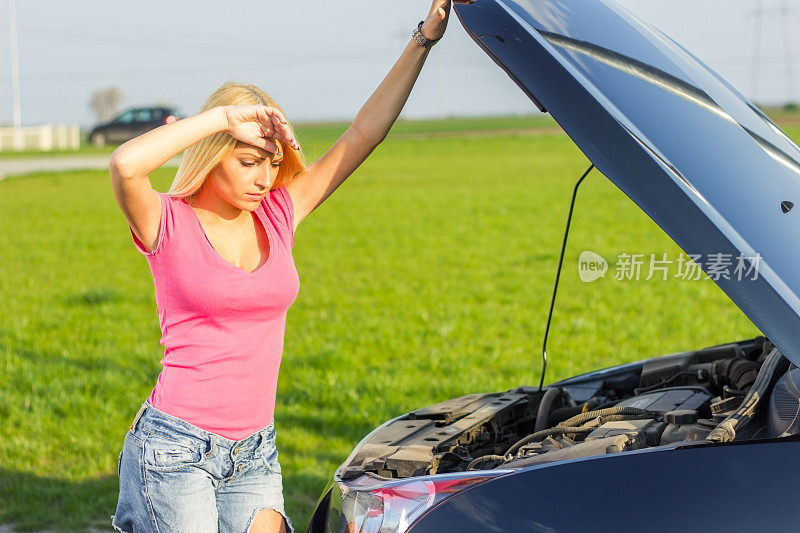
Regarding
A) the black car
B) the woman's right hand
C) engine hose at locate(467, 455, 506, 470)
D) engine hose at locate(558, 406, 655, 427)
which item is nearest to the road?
the woman's right hand

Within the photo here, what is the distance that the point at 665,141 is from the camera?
1.85 meters

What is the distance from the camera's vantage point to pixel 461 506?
1.87 metres

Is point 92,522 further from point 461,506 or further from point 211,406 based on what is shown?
point 461,506

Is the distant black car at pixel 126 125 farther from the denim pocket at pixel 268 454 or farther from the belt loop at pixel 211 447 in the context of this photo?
the belt loop at pixel 211 447

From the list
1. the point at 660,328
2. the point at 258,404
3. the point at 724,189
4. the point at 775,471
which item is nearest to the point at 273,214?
the point at 258,404

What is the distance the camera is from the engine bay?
206cm

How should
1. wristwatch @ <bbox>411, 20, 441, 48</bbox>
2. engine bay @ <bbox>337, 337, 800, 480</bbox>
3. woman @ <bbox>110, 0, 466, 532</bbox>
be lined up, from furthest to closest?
wristwatch @ <bbox>411, 20, 441, 48</bbox>, woman @ <bbox>110, 0, 466, 532</bbox>, engine bay @ <bbox>337, 337, 800, 480</bbox>

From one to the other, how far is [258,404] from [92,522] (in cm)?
204

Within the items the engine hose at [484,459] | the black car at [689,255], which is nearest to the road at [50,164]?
the engine hose at [484,459]

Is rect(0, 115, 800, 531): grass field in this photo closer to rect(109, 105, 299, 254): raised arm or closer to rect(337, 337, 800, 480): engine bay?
rect(109, 105, 299, 254): raised arm

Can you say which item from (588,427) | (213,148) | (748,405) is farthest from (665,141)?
(213,148)

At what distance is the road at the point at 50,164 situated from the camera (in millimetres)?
31259

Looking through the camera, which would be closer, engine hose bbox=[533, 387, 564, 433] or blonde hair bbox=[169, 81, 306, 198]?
blonde hair bbox=[169, 81, 306, 198]

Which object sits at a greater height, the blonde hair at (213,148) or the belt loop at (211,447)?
the blonde hair at (213,148)
